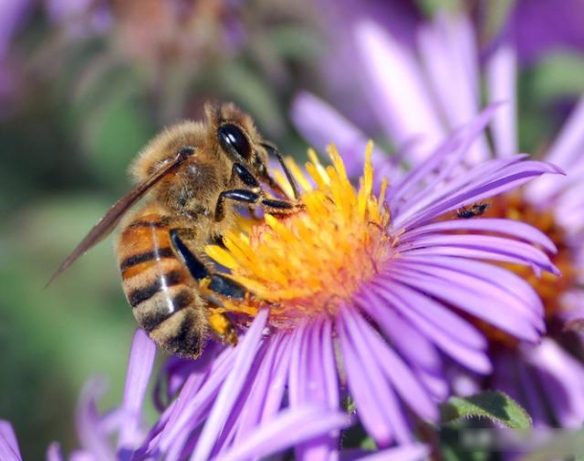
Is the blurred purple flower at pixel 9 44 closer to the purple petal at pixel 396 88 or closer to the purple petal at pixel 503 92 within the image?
the purple petal at pixel 396 88

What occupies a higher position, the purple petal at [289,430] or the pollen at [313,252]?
the pollen at [313,252]

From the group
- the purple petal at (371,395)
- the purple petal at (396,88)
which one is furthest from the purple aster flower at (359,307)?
the purple petal at (396,88)

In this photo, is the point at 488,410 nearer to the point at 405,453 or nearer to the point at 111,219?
the point at 405,453

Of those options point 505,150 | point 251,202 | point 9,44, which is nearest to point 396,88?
point 505,150

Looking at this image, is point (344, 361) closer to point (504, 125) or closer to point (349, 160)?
point (349, 160)

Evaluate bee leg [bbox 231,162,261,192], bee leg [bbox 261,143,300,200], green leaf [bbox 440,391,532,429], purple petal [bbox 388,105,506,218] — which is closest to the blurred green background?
purple petal [bbox 388,105,506,218]

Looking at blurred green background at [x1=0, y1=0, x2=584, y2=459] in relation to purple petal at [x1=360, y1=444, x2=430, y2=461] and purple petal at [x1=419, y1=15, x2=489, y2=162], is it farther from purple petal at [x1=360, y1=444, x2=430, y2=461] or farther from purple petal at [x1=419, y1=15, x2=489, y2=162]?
purple petal at [x1=360, y1=444, x2=430, y2=461]
